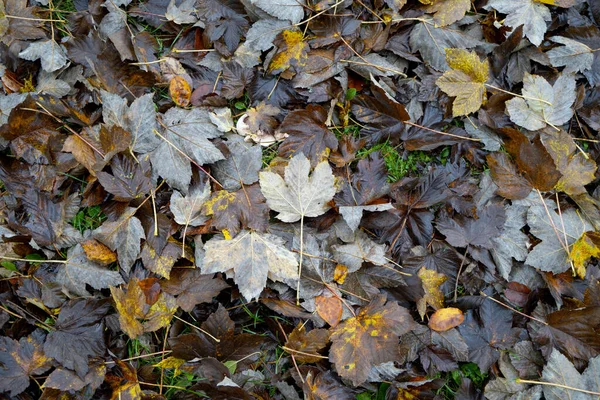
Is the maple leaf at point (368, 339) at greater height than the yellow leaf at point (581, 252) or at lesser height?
lesser

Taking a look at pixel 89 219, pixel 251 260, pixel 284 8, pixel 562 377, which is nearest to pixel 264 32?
pixel 284 8

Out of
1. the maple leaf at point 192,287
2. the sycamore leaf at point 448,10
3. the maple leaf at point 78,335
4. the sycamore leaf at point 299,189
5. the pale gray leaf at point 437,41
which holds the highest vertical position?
the sycamore leaf at point 448,10

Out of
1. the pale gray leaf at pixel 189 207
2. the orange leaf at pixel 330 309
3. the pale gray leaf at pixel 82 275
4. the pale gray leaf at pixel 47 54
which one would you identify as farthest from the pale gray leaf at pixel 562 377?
the pale gray leaf at pixel 47 54

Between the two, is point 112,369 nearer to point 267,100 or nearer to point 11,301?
point 11,301

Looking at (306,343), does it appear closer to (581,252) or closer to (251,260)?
(251,260)

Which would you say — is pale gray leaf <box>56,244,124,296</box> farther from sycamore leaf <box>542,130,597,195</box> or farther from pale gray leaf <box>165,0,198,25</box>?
sycamore leaf <box>542,130,597,195</box>

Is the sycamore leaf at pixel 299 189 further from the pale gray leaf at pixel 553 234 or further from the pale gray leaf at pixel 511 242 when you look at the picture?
the pale gray leaf at pixel 553 234

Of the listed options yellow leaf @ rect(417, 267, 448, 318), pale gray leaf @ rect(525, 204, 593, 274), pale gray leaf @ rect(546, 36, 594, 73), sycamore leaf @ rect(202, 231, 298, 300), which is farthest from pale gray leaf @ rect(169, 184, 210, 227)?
pale gray leaf @ rect(546, 36, 594, 73)

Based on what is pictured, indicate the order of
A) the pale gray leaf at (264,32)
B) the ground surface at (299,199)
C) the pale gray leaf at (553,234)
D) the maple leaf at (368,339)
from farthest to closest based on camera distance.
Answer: the pale gray leaf at (264,32)
the pale gray leaf at (553,234)
the ground surface at (299,199)
the maple leaf at (368,339)
